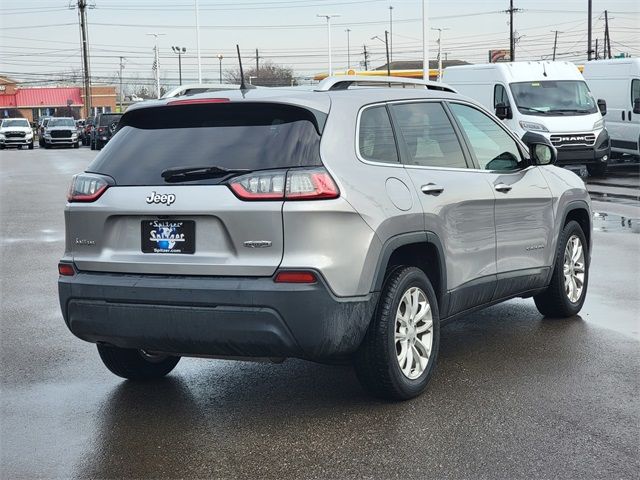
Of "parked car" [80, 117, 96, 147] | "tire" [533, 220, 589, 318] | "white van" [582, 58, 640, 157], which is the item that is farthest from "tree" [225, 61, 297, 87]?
"tire" [533, 220, 589, 318]

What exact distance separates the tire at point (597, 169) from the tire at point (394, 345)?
19503 mm

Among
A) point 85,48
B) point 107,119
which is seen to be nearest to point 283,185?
point 107,119

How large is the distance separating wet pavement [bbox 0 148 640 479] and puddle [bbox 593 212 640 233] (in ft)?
19.8

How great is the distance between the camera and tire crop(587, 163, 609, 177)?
78.9ft

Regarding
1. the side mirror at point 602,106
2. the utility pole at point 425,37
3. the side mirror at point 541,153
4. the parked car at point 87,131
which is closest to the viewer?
the side mirror at point 541,153

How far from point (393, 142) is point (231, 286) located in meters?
1.42

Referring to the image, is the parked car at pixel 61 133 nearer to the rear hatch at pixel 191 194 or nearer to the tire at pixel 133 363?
the tire at pixel 133 363

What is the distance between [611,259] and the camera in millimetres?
10812

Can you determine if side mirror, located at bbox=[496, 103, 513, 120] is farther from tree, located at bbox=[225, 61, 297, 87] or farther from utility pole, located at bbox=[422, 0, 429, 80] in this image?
tree, located at bbox=[225, 61, 297, 87]

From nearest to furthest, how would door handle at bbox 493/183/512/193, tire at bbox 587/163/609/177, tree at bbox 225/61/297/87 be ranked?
door handle at bbox 493/183/512/193
tire at bbox 587/163/609/177
tree at bbox 225/61/297/87

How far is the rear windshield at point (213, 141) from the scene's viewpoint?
16.3 ft

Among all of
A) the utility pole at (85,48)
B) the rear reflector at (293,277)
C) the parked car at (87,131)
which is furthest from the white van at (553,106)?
the utility pole at (85,48)

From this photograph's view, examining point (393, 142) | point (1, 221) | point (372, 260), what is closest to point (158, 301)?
point (372, 260)

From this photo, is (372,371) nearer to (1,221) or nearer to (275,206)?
(275,206)
